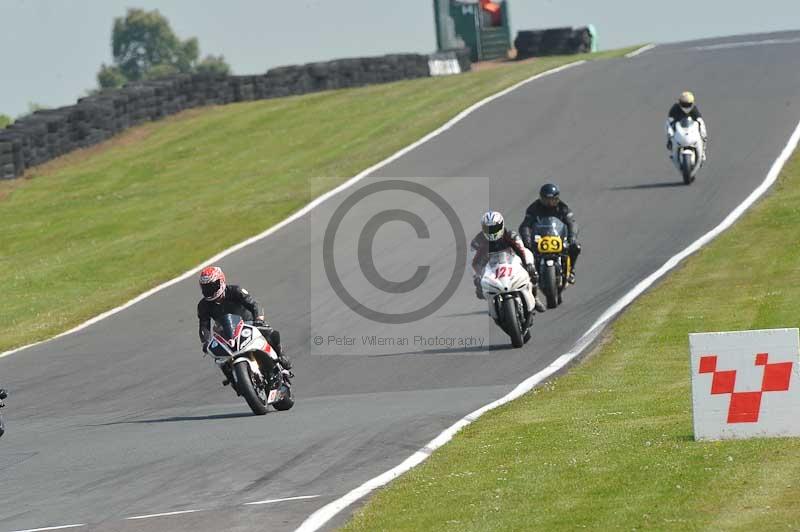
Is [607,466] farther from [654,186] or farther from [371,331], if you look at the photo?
[654,186]

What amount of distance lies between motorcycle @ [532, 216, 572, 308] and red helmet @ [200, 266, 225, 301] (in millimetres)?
6729

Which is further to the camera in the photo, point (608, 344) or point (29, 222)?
point (29, 222)

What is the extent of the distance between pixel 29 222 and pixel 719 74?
63.3 feet

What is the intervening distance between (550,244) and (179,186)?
19.2 metres

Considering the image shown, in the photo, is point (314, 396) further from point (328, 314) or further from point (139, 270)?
point (139, 270)

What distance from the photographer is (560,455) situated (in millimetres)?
10750

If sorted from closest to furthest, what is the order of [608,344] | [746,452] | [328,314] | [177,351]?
[746,452] → [608,344] → [177,351] → [328,314]

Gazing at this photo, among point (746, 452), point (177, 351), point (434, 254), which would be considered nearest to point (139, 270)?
point (434, 254)

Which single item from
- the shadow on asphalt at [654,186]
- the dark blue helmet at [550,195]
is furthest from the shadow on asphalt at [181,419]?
the shadow on asphalt at [654,186]

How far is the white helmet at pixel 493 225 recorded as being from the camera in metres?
18.2

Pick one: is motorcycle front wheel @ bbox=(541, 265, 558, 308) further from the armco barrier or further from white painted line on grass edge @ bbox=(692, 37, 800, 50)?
white painted line on grass edge @ bbox=(692, 37, 800, 50)

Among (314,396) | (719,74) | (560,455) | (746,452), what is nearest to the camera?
(746,452)

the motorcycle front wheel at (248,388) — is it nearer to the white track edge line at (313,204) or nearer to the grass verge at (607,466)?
the grass verge at (607,466)

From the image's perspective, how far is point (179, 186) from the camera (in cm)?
3778
